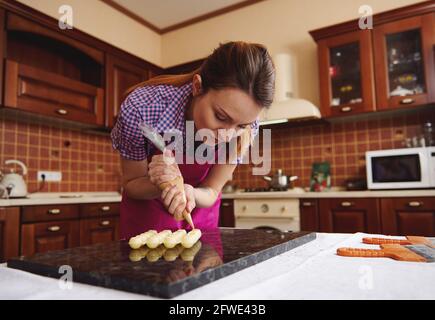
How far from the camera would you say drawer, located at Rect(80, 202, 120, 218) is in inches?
89.3

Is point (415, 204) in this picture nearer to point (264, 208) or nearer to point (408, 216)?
point (408, 216)

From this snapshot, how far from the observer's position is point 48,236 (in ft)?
6.75

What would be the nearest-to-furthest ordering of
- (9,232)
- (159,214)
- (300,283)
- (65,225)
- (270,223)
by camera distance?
1. (300,283)
2. (159,214)
3. (9,232)
4. (65,225)
5. (270,223)

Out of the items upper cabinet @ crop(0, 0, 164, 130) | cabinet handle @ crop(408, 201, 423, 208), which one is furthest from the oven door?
upper cabinet @ crop(0, 0, 164, 130)

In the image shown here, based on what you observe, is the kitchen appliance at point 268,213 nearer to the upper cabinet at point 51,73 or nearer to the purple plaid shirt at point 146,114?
the upper cabinet at point 51,73

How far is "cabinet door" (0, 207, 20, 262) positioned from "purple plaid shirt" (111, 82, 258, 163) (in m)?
1.26

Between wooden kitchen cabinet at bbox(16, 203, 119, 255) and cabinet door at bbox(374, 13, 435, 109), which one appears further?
cabinet door at bbox(374, 13, 435, 109)

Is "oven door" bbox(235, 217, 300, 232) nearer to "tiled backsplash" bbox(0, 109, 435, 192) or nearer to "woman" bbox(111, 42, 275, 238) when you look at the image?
"tiled backsplash" bbox(0, 109, 435, 192)

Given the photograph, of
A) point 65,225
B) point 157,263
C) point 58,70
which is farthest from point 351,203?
point 58,70

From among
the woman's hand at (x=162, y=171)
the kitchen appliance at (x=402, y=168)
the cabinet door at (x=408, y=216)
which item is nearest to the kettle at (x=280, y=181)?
the kitchen appliance at (x=402, y=168)

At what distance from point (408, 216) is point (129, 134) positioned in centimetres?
179

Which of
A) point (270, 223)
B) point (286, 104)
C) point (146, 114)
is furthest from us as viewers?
point (286, 104)
